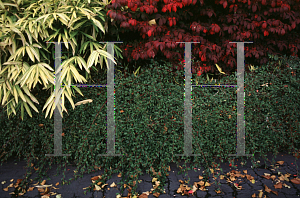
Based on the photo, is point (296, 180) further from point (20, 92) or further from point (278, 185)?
point (20, 92)

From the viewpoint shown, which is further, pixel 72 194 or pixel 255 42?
pixel 255 42

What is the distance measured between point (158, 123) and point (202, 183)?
2.73 ft

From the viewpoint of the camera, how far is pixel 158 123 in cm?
248

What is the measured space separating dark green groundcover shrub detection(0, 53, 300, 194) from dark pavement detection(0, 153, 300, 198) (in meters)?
0.10

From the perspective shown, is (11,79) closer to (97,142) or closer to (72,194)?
(97,142)

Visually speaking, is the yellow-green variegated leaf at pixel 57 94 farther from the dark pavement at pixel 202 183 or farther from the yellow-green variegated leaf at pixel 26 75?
the dark pavement at pixel 202 183

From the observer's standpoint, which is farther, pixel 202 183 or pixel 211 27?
pixel 211 27

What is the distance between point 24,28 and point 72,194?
6.12 ft

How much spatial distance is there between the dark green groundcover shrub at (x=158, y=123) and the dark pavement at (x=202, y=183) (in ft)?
0.34

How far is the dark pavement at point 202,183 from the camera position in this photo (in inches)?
86.4

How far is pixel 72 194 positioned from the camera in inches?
87.2

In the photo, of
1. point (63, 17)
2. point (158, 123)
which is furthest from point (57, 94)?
point (158, 123)

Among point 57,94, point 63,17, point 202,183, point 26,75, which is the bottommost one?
point 202,183

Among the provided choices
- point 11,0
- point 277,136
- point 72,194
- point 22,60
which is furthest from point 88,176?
point 277,136
